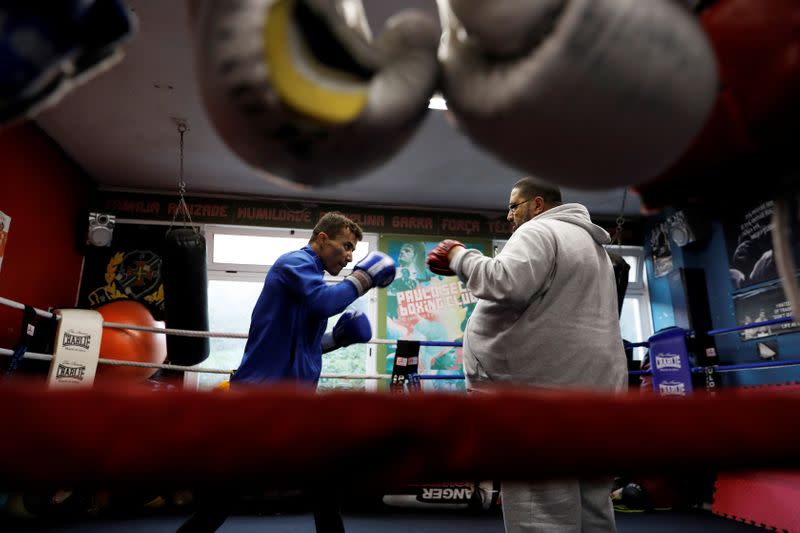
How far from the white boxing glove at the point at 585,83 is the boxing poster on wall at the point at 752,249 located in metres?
3.56

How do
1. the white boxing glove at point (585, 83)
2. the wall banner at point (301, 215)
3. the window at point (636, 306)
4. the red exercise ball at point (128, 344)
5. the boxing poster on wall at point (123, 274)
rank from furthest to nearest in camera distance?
1. the window at point (636, 306)
2. the wall banner at point (301, 215)
3. the boxing poster on wall at point (123, 274)
4. the red exercise ball at point (128, 344)
5. the white boxing glove at point (585, 83)

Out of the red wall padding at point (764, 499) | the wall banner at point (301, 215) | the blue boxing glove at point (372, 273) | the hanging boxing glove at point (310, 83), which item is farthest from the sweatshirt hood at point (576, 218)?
the wall banner at point (301, 215)

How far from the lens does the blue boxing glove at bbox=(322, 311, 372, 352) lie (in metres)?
1.85

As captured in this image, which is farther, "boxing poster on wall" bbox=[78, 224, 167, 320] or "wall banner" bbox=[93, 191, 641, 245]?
"wall banner" bbox=[93, 191, 641, 245]

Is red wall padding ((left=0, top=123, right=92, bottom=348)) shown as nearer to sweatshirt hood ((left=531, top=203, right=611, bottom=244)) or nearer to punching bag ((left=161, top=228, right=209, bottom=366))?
punching bag ((left=161, top=228, right=209, bottom=366))

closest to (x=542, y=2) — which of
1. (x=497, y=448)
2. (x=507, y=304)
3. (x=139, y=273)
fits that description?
(x=497, y=448)

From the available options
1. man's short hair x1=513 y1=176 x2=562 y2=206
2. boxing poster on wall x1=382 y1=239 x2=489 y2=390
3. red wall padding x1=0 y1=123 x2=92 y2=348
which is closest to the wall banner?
boxing poster on wall x1=382 y1=239 x2=489 y2=390

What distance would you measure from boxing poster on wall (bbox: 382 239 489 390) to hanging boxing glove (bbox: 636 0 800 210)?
155 inches

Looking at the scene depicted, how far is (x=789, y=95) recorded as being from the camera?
1.24 ft

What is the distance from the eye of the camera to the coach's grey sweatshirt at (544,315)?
118 centimetres

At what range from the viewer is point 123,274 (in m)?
4.11

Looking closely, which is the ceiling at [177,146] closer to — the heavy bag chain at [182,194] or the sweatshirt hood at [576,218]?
the heavy bag chain at [182,194]

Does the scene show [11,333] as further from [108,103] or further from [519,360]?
[519,360]

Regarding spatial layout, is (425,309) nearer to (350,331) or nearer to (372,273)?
Answer: (350,331)
